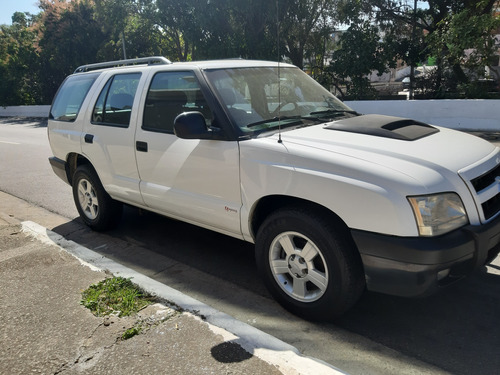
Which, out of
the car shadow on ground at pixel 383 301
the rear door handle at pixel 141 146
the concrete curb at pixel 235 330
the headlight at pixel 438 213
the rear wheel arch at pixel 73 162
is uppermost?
the rear door handle at pixel 141 146

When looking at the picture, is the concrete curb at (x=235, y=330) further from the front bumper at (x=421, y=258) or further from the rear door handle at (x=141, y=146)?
the rear door handle at (x=141, y=146)

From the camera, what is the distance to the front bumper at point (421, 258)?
2.54 m

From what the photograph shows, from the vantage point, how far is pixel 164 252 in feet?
15.2

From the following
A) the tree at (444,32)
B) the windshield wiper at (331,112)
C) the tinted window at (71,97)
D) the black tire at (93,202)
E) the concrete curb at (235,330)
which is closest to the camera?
the concrete curb at (235,330)

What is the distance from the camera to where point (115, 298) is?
3383 millimetres

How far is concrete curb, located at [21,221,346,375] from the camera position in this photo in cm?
252

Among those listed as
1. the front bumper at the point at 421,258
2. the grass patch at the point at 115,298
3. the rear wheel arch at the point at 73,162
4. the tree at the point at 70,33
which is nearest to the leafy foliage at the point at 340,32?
the tree at the point at 70,33

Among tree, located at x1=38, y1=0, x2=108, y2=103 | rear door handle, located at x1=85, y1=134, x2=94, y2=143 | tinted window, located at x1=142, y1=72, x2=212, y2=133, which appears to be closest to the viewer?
tinted window, located at x1=142, y1=72, x2=212, y2=133

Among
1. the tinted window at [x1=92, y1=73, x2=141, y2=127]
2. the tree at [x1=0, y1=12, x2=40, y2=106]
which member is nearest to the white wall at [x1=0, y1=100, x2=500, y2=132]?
the tinted window at [x1=92, y1=73, x2=141, y2=127]

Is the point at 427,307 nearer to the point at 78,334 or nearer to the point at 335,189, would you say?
the point at 335,189

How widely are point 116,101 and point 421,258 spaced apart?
136 inches

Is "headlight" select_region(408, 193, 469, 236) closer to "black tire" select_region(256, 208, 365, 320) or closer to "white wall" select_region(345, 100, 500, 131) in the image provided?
"black tire" select_region(256, 208, 365, 320)

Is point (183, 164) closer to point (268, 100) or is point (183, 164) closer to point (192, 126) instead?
point (192, 126)

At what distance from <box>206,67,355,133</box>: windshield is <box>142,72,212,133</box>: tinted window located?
0.20 metres
